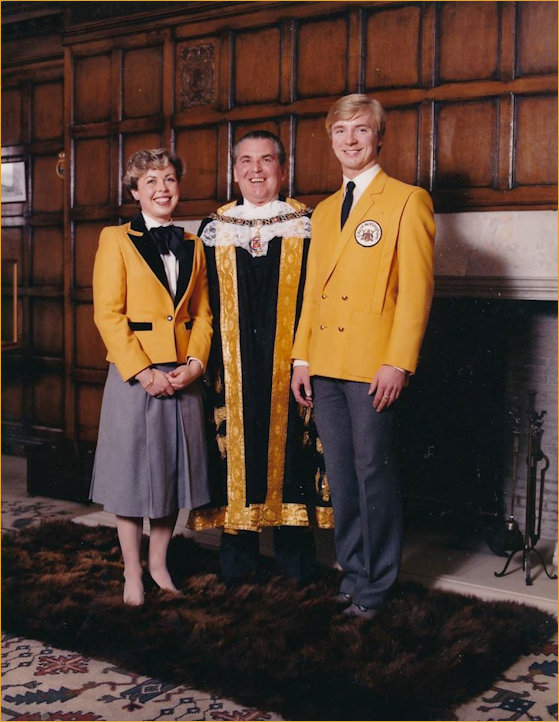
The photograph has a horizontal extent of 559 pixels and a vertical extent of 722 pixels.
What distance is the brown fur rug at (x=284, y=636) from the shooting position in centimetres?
219

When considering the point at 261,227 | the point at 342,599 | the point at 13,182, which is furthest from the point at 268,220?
the point at 13,182

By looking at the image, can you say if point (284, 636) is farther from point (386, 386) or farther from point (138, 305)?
point (138, 305)

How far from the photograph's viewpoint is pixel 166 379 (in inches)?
107

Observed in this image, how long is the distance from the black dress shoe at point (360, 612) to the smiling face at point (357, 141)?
1.35 meters

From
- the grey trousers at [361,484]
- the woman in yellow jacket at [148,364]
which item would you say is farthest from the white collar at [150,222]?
the grey trousers at [361,484]

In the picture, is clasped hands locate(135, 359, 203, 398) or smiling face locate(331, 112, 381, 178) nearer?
smiling face locate(331, 112, 381, 178)

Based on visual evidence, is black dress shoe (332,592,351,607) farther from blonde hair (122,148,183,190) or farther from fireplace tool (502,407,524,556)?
blonde hair (122,148,183,190)

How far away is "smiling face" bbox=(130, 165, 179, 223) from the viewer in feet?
8.98

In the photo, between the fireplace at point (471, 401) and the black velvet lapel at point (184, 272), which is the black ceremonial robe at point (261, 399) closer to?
the black velvet lapel at point (184, 272)

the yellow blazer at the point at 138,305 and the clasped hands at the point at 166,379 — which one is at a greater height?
the yellow blazer at the point at 138,305

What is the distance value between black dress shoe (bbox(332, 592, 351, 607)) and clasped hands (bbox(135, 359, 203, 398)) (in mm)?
843

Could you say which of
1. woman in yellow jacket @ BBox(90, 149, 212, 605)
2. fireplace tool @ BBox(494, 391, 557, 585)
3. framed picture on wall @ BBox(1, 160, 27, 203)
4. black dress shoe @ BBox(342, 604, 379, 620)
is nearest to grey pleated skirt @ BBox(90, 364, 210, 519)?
woman in yellow jacket @ BBox(90, 149, 212, 605)

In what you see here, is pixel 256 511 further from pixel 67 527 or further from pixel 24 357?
pixel 24 357

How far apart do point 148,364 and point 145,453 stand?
28 cm
